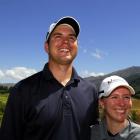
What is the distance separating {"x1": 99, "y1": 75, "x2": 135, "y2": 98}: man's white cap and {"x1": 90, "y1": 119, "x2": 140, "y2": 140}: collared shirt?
0.45 m

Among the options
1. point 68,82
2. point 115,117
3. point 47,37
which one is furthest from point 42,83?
point 115,117

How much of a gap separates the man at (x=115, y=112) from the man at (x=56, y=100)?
175 mm

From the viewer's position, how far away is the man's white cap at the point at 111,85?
610 cm

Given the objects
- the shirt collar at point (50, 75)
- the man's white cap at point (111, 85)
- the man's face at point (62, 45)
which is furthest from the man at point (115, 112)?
the man's face at point (62, 45)

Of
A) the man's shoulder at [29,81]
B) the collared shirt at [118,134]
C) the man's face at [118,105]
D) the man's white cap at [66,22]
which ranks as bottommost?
the collared shirt at [118,134]

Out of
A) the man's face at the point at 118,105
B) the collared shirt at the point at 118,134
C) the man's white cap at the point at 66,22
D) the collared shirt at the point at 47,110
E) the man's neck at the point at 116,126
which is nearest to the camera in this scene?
the collared shirt at the point at 118,134

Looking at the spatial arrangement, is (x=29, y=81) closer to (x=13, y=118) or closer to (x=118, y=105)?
(x=13, y=118)

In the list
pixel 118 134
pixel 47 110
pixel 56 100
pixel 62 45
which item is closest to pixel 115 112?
pixel 118 134

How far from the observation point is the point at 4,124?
6.05m

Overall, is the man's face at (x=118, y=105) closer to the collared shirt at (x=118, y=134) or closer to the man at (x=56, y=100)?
the collared shirt at (x=118, y=134)

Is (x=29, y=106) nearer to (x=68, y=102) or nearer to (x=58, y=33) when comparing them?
(x=68, y=102)

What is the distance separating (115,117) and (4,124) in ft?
5.65

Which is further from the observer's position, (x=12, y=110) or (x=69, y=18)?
(x=69, y=18)

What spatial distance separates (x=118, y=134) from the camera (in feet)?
18.8
